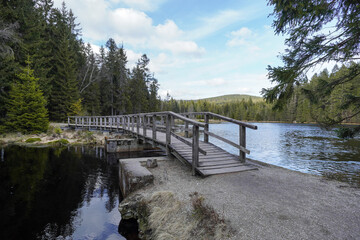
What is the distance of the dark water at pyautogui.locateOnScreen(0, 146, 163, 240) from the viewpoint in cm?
522

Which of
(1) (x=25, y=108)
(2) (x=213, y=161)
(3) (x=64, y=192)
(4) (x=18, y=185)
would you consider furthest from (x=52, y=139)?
(2) (x=213, y=161)

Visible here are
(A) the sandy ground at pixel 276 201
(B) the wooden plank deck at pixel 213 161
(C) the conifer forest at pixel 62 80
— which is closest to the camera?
(A) the sandy ground at pixel 276 201

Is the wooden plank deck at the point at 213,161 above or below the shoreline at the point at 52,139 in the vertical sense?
above

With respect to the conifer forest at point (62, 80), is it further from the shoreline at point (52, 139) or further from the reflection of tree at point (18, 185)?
the reflection of tree at point (18, 185)

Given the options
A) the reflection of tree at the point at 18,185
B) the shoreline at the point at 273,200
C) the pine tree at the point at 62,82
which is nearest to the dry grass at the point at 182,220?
the shoreline at the point at 273,200

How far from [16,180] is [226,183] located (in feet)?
30.7

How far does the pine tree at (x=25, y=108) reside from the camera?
20.3 m

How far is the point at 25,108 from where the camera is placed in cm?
2050

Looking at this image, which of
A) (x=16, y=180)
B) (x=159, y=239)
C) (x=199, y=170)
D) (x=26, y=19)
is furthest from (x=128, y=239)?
(x=26, y=19)

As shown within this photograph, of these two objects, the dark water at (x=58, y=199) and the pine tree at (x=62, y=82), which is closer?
the dark water at (x=58, y=199)

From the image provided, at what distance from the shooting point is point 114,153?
600 inches

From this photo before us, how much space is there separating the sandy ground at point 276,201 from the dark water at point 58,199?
86.1 inches

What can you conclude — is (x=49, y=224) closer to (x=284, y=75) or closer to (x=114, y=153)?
(x=284, y=75)

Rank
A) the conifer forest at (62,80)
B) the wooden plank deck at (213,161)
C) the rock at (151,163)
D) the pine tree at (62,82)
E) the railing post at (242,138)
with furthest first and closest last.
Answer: the pine tree at (62,82)
the conifer forest at (62,80)
the rock at (151,163)
the railing post at (242,138)
the wooden plank deck at (213,161)
